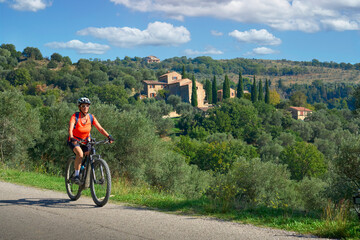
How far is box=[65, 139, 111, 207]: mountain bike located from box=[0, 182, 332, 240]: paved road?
0.77 feet

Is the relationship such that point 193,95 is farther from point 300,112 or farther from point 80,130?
point 80,130

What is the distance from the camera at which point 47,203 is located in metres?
7.34

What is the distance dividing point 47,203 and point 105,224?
217cm

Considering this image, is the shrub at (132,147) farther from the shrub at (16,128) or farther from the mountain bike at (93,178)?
the mountain bike at (93,178)

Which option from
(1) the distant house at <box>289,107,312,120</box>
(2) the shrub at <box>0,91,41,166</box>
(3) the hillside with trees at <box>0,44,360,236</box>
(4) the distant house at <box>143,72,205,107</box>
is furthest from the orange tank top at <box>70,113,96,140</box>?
(1) the distant house at <box>289,107,312,120</box>

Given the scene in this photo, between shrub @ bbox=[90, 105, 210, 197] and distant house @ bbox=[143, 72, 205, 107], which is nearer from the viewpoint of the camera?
shrub @ bbox=[90, 105, 210, 197]

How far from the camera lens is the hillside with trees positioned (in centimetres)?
1455

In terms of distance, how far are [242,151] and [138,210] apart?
2371 inches

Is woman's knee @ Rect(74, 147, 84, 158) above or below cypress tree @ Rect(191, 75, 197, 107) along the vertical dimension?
below

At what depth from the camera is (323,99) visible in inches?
7721

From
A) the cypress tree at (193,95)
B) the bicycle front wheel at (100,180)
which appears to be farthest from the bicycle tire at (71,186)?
the cypress tree at (193,95)

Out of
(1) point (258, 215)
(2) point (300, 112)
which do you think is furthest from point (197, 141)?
(1) point (258, 215)

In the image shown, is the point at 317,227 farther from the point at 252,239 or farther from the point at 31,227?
the point at 31,227

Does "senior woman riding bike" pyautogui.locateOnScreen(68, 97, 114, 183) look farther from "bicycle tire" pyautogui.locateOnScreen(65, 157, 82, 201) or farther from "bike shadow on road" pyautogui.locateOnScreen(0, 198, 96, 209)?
"bike shadow on road" pyautogui.locateOnScreen(0, 198, 96, 209)
